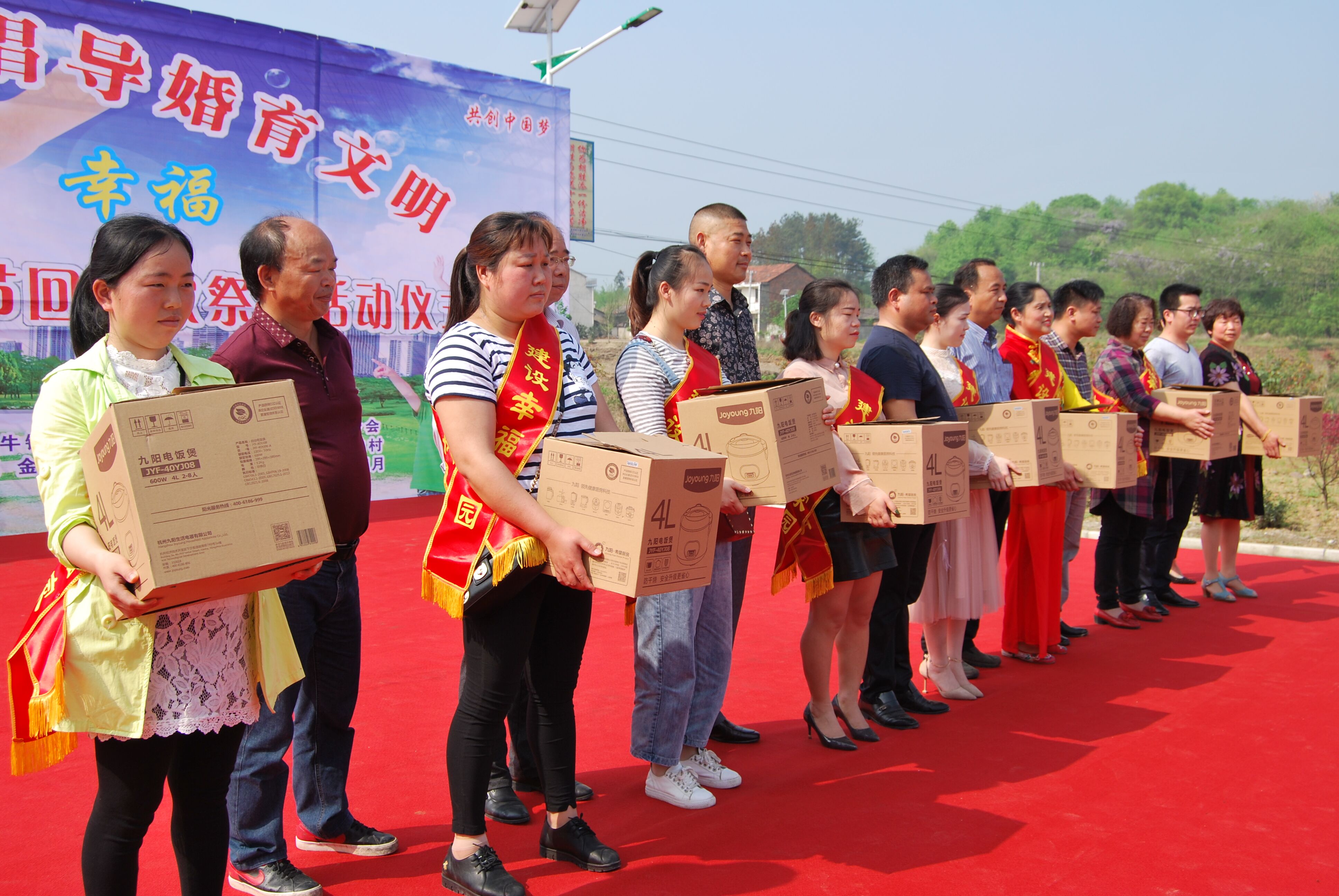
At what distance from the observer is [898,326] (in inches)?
154

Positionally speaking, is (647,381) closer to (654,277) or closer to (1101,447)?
(654,277)

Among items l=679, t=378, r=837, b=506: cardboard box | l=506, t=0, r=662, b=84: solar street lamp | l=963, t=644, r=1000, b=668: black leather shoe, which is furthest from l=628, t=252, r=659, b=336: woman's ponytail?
l=506, t=0, r=662, b=84: solar street lamp

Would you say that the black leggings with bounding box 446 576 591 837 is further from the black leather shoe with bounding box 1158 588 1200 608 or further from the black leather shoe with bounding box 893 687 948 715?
the black leather shoe with bounding box 1158 588 1200 608

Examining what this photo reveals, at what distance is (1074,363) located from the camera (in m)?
5.32

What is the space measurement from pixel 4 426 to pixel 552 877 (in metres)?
7.16

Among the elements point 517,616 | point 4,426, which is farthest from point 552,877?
point 4,426

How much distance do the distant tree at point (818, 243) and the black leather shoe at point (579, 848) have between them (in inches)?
2703

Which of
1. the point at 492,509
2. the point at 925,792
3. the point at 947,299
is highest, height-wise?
the point at 947,299

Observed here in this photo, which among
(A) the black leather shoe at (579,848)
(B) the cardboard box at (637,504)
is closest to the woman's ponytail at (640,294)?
(B) the cardboard box at (637,504)

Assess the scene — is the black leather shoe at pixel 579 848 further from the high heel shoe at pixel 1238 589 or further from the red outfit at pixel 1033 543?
the high heel shoe at pixel 1238 589

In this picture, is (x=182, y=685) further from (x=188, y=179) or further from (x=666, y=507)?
(x=188, y=179)

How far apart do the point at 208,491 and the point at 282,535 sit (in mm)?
148

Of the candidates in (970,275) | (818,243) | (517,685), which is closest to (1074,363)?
(970,275)

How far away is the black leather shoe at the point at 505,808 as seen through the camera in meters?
2.88
